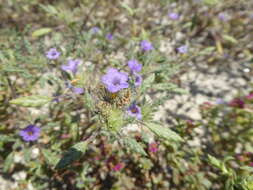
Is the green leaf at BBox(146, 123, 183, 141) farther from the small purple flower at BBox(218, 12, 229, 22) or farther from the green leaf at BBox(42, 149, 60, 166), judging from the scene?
the small purple flower at BBox(218, 12, 229, 22)

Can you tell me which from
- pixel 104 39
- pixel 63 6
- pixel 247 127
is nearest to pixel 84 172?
pixel 104 39

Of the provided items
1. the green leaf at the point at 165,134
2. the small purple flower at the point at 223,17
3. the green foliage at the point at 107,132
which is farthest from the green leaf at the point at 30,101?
the small purple flower at the point at 223,17

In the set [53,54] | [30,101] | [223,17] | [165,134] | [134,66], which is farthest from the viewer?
[223,17]

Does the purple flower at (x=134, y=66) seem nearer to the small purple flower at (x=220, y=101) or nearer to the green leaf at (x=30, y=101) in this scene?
the green leaf at (x=30, y=101)

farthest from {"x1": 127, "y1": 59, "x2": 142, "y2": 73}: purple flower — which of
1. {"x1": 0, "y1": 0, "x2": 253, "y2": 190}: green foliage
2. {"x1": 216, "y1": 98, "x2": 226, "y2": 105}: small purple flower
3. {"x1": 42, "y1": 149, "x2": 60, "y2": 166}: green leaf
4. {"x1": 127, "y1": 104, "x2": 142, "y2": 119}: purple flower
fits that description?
{"x1": 216, "y1": 98, "x2": 226, "y2": 105}: small purple flower

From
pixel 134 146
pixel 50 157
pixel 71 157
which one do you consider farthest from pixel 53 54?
pixel 134 146

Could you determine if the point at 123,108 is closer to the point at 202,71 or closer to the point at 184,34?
the point at 202,71

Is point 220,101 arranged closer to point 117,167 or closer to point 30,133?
point 117,167
